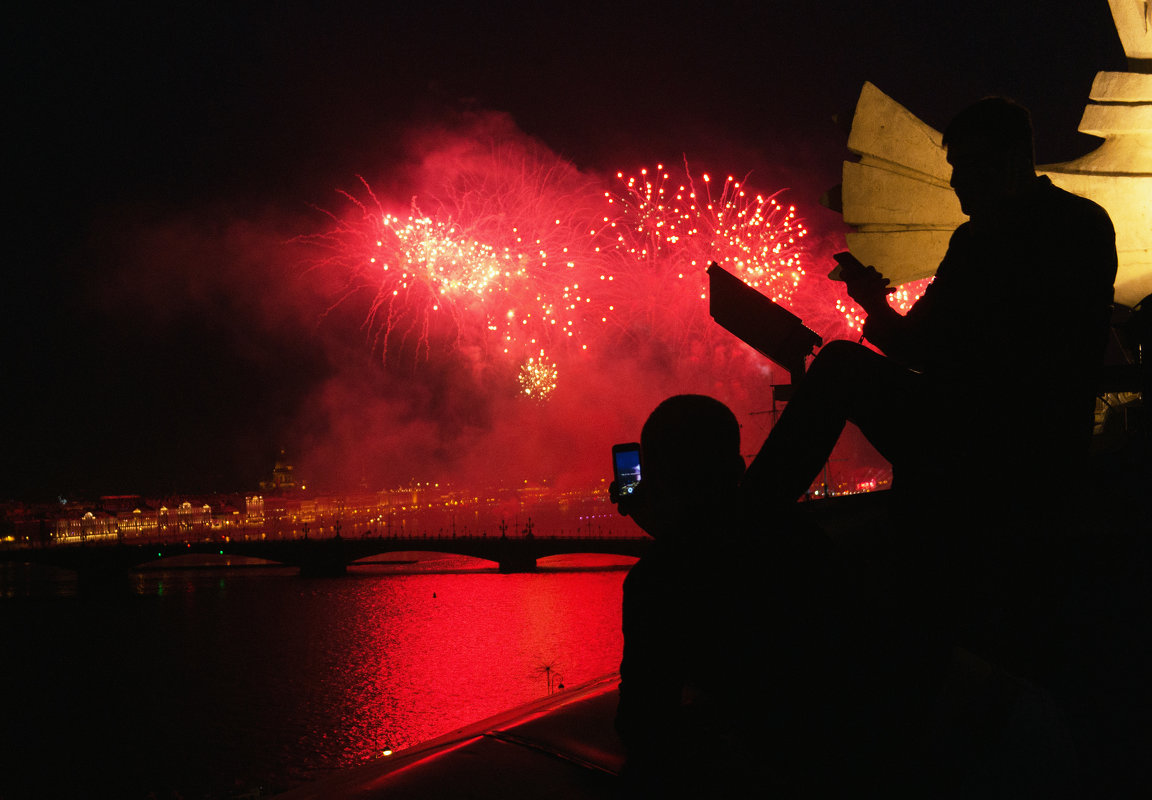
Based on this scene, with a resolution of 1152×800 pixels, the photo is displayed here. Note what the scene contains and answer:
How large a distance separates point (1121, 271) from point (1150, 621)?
13.2 feet

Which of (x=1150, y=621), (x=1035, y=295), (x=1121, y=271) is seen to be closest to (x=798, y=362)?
(x=1035, y=295)

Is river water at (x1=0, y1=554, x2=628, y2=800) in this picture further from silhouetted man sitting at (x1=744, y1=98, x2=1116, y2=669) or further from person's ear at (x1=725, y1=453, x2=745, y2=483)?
person's ear at (x1=725, y1=453, x2=745, y2=483)

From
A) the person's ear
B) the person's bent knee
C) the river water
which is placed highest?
the person's bent knee

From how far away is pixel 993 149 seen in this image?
6.45 ft

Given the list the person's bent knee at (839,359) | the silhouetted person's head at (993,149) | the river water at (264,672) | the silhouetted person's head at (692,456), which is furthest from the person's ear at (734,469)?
the river water at (264,672)

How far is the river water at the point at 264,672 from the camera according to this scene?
28.4m

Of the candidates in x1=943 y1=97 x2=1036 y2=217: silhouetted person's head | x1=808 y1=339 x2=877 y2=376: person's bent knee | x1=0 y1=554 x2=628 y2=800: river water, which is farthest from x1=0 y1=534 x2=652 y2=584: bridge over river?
x1=808 y1=339 x2=877 y2=376: person's bent knee

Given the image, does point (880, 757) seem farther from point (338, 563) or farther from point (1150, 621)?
point (338, 563)

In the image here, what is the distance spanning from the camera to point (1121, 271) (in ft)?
16.0

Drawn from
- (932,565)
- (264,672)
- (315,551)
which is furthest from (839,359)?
(315,551)

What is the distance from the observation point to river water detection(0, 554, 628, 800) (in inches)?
1118

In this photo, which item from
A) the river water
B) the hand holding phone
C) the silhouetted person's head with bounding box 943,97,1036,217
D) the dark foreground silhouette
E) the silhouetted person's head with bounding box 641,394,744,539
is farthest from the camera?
the river water

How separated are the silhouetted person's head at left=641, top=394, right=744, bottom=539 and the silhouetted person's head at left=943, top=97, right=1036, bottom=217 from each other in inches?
45.0

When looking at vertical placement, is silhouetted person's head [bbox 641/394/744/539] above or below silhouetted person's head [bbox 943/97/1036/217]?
below
